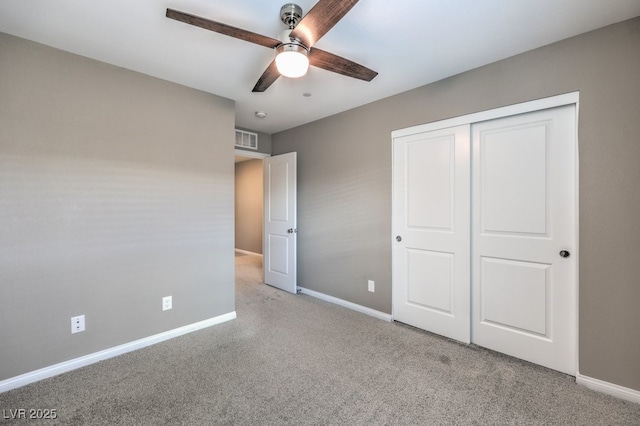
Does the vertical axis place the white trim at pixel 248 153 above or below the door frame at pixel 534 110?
above

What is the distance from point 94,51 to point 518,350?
396 cm

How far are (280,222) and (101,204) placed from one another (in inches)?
88.0

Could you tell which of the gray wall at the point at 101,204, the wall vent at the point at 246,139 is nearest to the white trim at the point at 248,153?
the wall vent at the point at 246,139

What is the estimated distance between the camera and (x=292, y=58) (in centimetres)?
161

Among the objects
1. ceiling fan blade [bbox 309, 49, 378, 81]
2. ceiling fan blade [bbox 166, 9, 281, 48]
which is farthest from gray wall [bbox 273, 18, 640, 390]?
ceiling fan blade [bbox 166, 9, 281, 48]

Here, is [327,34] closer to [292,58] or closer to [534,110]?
[292,58]

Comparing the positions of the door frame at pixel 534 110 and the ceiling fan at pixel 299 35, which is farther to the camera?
the door frame at pixel 534 110

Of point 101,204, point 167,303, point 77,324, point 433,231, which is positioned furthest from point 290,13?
point 77,324

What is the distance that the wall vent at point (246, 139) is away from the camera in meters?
4.03

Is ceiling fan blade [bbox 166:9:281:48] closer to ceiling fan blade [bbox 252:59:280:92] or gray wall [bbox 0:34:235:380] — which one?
ceiling fan blade [bbox 252:59:280:92]

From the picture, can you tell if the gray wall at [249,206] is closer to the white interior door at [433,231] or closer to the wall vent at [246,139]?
the wall vent at [246,139]

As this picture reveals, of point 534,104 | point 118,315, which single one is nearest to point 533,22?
point 534,104

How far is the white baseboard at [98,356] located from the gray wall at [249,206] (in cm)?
395

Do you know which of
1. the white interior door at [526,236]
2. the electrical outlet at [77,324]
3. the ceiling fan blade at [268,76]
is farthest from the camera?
the electrical outlet at [77,324]
